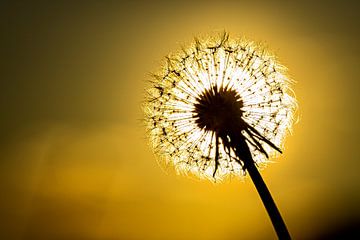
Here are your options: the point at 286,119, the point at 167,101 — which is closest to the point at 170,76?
the point at 167,101

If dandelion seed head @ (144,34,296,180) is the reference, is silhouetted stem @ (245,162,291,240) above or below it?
below

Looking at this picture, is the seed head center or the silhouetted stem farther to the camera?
the seed head center

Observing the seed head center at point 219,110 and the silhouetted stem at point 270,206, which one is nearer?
the silhouetted stem at point 270,206

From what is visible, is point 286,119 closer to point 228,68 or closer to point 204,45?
point 228,68

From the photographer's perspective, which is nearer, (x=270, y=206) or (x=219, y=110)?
(x=270, y=206)

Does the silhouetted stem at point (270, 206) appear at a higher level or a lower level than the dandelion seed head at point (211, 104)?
lower
